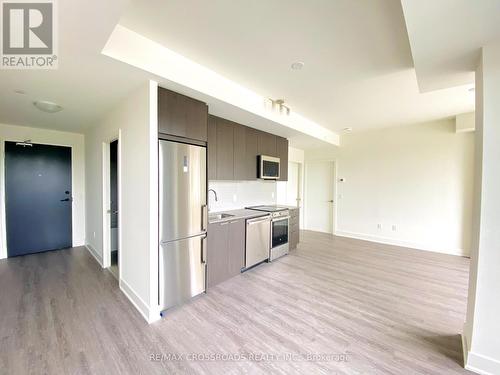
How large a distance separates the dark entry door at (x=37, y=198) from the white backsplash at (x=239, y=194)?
323cm

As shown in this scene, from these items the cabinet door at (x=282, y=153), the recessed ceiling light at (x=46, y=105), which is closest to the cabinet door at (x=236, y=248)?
the cabinet door at (x=282, y=153)

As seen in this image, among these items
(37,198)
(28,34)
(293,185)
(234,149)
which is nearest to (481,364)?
(234,149)

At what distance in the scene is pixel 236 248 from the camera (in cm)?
320

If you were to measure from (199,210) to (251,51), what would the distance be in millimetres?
1810

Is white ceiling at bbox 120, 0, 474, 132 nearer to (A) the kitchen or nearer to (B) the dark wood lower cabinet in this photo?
(A) the kitchen

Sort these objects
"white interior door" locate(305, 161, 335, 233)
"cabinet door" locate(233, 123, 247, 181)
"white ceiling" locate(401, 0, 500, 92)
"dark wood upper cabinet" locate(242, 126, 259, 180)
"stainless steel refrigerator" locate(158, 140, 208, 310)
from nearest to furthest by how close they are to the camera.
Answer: "white ceiling" locate(401, 0, 500, 92), "stainless steel refrigerator" locate(158, 140, 208, 310), "cabinet door" locate(233, 123, 247, 181), "dark wood upper cabinet" locate(242, 126, 259, 180), "white interior door" locate(305, 161, 335, 233)

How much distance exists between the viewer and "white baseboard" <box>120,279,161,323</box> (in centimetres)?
217

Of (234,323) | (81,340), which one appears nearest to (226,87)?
(234,323)

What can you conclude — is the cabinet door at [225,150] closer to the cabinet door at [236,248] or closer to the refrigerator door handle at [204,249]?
the cabinet door at [236,248]

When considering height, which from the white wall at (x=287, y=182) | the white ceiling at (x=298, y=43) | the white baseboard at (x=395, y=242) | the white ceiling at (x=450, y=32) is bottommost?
the white baseboard at (x=395, y=242)

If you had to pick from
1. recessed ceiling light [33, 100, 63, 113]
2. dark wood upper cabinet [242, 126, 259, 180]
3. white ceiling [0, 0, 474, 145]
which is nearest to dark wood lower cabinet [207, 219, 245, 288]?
dark wood upper cabinet [242, 126, 259, 180]

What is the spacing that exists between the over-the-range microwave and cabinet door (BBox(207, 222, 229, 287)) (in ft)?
4.67

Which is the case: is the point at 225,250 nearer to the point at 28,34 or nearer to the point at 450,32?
the point at 28,34

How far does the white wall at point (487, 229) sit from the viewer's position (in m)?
1.49
